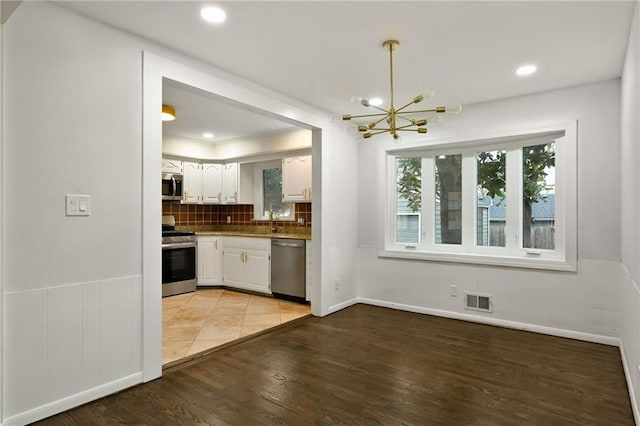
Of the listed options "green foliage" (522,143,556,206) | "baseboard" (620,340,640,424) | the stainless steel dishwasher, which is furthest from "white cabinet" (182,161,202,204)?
"baseboard" (620,340,640,424)

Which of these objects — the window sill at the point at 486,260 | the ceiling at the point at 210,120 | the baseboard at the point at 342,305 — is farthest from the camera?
the baseboard at the point at 342,305

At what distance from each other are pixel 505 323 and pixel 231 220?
478 centimetres

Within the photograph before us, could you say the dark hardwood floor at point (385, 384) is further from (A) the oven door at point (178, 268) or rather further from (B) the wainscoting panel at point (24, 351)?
(A) the oven door at point (178, 268)

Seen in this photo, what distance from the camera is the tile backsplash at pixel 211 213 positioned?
20.6ft

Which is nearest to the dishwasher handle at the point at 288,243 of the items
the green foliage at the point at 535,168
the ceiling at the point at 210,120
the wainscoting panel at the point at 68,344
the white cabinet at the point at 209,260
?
the white cabinet at the point at 209,260

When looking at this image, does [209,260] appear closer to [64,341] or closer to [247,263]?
[247,263]

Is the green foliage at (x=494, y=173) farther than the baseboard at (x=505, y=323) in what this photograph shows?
Yes

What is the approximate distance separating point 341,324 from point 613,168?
308 centimetres

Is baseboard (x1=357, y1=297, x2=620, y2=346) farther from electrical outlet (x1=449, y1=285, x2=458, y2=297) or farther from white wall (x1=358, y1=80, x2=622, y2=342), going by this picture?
electrical outlet (x1=449, y1=285, x2=458, y2=297)

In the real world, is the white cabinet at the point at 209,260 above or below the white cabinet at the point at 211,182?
below

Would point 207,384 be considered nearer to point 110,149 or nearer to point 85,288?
point 85,288

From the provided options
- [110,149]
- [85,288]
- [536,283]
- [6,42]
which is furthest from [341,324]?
[6,42]

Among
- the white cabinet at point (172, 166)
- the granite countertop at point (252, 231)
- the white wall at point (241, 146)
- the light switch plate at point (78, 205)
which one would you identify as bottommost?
the granite countertop at point (252, 231)

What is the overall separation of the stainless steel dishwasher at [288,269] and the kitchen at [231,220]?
0.01m
